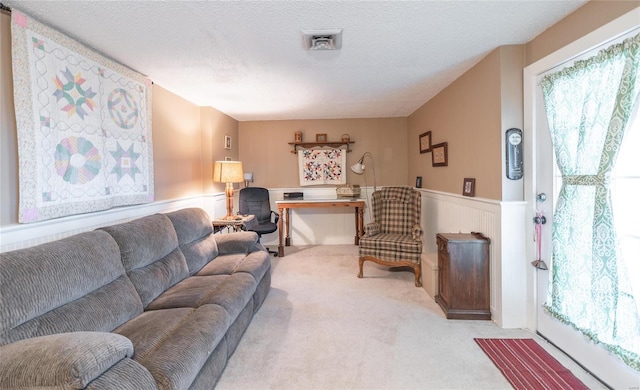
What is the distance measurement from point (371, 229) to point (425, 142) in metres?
1.48

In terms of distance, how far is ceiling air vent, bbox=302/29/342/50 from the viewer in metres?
2.00

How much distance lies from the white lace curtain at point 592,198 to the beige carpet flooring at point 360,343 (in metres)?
0.35

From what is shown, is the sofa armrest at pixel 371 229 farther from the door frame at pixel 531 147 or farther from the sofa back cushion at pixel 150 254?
the sofa back cushion at pixel 150 254

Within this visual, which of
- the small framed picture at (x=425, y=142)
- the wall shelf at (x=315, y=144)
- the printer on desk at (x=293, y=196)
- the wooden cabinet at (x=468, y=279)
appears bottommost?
the wooden cabinet at (x=468, y=279)

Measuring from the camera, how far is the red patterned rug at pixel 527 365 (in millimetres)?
1670

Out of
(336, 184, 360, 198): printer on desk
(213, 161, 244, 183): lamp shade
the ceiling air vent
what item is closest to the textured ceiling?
the ceiling air vent

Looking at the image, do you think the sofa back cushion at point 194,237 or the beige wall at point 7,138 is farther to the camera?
the sofa back cushion at point 194,237

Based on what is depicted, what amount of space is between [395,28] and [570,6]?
1011 millimetres

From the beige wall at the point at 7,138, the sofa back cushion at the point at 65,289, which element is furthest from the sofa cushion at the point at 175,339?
the beige wall at the point at 7,138

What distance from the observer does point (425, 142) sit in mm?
4066

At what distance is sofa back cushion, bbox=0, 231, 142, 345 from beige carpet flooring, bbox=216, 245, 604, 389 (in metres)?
0.77

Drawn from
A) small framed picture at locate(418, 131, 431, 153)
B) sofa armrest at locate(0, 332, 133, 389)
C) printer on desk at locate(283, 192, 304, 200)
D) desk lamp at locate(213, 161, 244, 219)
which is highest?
small framed picture at locate(418, 131, 431, 153)

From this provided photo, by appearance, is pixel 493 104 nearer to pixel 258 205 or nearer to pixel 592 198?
pixel 592 198

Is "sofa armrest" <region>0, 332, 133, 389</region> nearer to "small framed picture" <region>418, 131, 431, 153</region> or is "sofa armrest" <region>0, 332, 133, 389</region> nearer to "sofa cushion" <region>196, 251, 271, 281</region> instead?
"sofa cushion" <region>196, 251, 271, 281</region>
